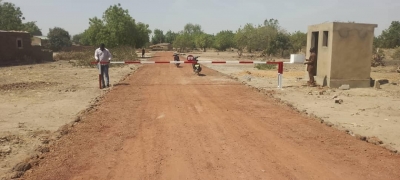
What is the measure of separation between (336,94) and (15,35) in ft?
95.3

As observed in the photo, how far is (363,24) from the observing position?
45.4 feet

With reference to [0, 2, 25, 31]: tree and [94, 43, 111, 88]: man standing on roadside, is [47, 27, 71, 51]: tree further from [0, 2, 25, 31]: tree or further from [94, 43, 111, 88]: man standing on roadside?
[94, 43, 111, 88]: man standing on roadside

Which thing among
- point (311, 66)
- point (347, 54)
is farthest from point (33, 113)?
point (347, 54)

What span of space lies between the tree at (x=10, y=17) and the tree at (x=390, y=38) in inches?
2539

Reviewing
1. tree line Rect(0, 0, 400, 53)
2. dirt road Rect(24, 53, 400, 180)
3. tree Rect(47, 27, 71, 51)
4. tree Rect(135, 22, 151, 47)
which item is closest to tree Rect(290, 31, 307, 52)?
tree line Rect(0, 0, 400, 53)

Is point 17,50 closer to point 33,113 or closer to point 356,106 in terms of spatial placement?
point 33,113

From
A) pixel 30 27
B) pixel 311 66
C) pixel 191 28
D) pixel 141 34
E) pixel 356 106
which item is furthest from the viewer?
pixel 191 28

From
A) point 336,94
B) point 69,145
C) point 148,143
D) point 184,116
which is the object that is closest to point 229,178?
point 148,143

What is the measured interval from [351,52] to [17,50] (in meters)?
29.1

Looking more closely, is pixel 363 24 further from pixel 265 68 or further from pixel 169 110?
pixel 265 68

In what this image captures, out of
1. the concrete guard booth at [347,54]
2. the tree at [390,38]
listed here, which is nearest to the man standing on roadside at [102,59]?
the concrete guard booth at [347,54]

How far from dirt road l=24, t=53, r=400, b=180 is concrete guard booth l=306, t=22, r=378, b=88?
5.67 metres

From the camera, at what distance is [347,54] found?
13.9 meters

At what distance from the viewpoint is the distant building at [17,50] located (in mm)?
29531
